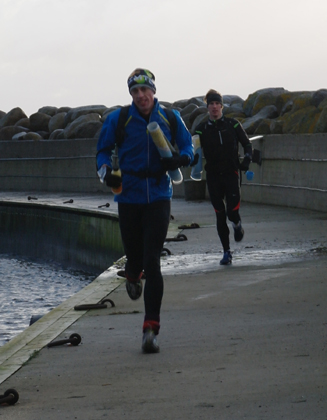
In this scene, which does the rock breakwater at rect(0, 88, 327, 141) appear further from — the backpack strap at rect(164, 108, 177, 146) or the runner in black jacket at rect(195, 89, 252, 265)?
the backpack strap at rect(164, 108, 177, 146)

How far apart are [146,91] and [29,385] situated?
2090 millimetres

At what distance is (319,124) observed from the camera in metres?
25.2

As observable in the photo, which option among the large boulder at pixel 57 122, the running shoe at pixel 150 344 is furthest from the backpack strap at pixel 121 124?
the large boulder at pixel 57 122

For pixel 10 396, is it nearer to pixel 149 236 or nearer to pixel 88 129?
pixel 149 236

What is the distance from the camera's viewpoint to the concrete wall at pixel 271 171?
1752 centimetres

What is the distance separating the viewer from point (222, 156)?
10.3 m

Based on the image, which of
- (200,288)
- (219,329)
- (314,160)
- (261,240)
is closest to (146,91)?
(219,329)

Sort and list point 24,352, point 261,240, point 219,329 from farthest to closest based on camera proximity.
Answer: point 261,240, point 219,329, point 24,352

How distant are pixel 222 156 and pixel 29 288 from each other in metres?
7.41

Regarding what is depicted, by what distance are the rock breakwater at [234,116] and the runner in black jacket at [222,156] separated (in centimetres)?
1480

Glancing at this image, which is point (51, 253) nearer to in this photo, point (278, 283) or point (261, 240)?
point (261, 240)

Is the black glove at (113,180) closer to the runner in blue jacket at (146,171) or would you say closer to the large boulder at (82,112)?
the runner in blue jacket at (146,171)

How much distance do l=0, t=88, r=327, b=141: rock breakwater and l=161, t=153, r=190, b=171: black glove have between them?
18.8 metres

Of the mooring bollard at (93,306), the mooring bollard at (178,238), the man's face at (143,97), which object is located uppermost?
the man's face at (143,97)
